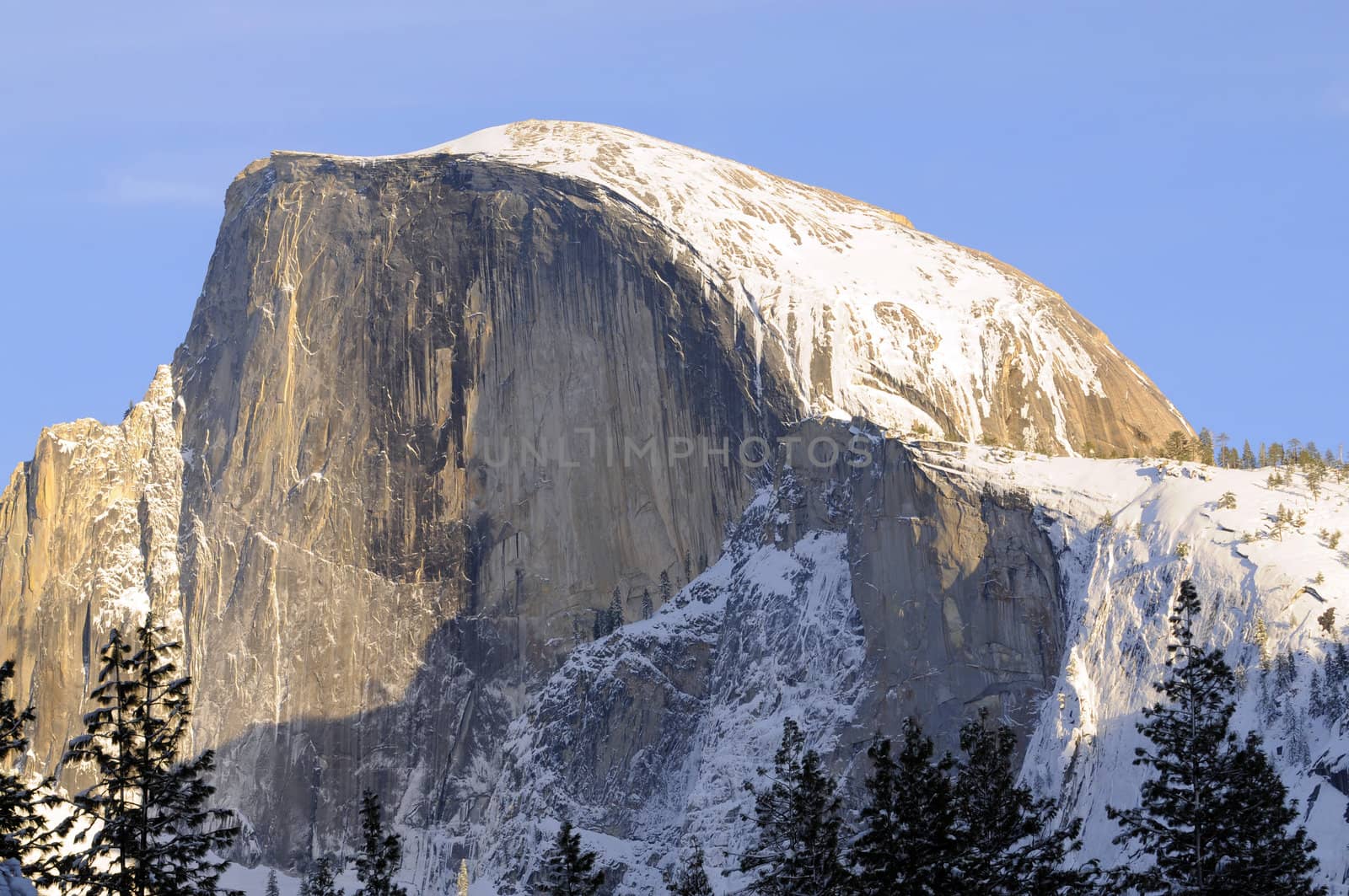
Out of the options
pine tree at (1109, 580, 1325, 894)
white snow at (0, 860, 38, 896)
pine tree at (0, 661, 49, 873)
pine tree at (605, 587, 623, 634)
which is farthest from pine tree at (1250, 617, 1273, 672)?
white snow at (0, 860, 38, 896)

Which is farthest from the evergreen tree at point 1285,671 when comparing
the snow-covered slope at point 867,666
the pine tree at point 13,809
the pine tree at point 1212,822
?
the pine tree at point 13,809

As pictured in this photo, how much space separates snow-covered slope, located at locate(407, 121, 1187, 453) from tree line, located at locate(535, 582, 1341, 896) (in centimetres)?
9087

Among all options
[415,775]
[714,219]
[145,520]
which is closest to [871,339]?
[714,219]

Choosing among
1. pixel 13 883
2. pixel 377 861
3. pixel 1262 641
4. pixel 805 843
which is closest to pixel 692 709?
pixel 1262 641

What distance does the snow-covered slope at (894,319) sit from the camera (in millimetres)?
176625

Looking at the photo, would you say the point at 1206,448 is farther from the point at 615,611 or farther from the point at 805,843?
the point at 805,843

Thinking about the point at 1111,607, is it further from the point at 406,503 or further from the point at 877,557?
the point at 406,503

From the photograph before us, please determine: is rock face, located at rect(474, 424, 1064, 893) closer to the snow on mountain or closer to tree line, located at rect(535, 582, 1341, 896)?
the snow on mountain

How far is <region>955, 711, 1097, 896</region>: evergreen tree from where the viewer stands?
72.1 m

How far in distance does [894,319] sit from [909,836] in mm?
111282

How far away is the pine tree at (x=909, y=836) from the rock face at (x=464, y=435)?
313ft

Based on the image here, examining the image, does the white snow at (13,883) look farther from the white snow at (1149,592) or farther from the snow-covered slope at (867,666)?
the white snow at (1149,592)

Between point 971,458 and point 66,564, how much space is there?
256 feet

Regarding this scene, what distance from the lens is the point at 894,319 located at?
594 feet
